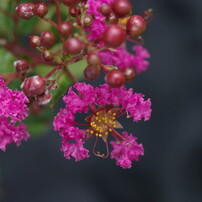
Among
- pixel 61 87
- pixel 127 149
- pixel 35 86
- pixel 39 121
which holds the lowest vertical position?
pixel 39 121

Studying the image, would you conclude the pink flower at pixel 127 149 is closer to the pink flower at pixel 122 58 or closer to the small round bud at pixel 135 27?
the pink flower at pixel 122 58

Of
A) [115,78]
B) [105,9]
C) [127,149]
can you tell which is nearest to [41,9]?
[105,9]

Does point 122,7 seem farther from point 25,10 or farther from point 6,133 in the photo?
point 6,133

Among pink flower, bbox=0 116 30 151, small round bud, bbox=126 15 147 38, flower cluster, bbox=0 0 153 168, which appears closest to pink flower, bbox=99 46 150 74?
flower cluster, bbox=0 0 153 168

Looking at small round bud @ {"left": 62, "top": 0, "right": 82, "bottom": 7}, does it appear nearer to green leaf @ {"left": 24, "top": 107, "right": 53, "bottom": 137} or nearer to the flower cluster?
the flower cluster

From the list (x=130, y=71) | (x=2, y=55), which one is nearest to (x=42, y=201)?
(x=2, y=55)

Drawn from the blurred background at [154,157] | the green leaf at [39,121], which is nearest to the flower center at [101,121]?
the green leaf at [39,121]

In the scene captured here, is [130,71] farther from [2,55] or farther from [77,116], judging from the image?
[77,116]
